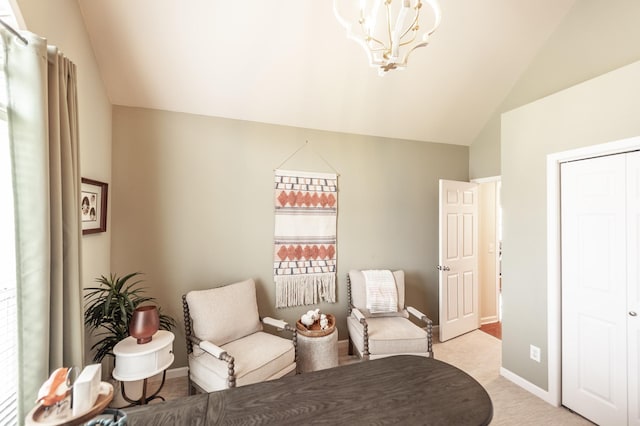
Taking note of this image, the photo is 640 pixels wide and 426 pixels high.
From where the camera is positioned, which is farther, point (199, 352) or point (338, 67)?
point (338, 67)

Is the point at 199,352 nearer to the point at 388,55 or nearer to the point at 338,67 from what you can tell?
the point at 388,55

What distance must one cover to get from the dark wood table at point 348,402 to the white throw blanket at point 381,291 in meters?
1.61

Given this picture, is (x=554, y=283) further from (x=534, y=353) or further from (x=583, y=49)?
(x=583, y=49)

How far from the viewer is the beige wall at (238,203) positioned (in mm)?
2686

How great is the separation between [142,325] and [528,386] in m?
3.21

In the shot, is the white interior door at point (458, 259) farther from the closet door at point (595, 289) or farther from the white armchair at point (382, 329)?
the closet door at point (595, 289)

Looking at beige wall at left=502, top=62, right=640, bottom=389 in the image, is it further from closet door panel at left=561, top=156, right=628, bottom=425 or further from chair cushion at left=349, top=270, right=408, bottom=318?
chair cushion at left=349, top=270, right=408, bottom=318

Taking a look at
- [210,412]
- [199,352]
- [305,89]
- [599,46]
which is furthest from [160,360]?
[599,46]

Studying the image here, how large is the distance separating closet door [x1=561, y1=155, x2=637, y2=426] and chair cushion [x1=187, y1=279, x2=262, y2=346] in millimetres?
2668

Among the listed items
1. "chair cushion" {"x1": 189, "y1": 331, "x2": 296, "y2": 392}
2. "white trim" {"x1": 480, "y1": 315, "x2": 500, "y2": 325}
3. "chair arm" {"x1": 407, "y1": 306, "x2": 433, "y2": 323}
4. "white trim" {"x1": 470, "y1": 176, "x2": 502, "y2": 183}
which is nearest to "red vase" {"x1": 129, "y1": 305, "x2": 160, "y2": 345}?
"chair cushion" {"x1": 189, "y1": 331, "x2": 296, "y2": 392}

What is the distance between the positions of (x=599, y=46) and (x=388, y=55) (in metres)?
2.64

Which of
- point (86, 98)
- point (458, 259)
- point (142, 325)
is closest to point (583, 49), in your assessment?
point (458, 259)

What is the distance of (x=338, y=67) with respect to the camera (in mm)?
2760

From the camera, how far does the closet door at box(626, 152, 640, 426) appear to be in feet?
6.26
